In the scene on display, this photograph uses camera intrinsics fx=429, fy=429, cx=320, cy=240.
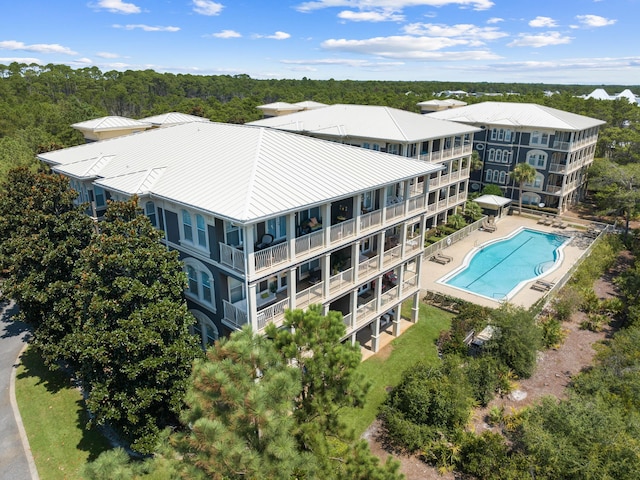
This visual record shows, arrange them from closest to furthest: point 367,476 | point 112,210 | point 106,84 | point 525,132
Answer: point 367,476 < point 112,210 < point 525,132 < point 106,84

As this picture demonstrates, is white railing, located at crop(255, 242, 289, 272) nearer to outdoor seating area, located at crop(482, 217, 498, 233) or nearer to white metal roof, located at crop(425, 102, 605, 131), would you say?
outdoor seating area, located at crop(482, 217, 498, 233)

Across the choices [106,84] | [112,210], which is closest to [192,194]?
[112,210]

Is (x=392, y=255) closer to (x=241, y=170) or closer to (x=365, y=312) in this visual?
(x=365, y=312)

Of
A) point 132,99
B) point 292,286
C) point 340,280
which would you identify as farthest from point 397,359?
point 132,99

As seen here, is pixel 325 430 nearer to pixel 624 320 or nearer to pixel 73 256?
pixel 73 256

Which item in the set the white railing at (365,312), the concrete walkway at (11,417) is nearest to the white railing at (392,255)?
the white railing at (365,312)

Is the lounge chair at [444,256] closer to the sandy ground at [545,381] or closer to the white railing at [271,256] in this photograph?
the sandy ground at [545,381]

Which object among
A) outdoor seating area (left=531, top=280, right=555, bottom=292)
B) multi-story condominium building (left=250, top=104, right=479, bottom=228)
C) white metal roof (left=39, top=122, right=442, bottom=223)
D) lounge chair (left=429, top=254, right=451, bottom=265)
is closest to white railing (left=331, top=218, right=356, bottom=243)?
white metal roof (left=39, top=122, right=442, bottom=223)
